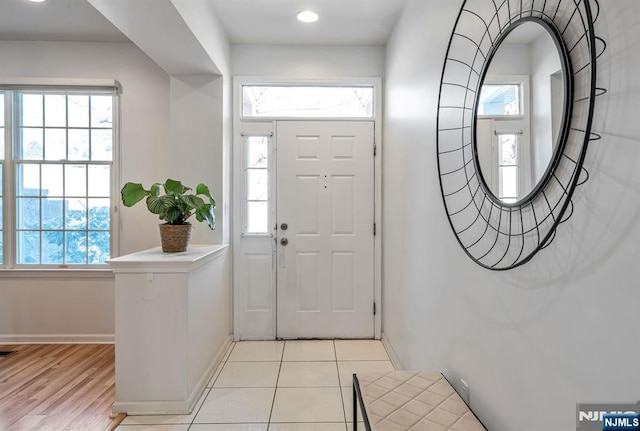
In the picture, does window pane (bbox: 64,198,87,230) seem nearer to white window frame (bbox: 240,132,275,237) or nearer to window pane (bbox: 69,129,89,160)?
window pane (bbox: 69,129,89,160)

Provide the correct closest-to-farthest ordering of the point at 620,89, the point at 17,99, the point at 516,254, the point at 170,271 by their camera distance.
A: the point at 620,89
the point at 516,254
the point at 170,271
the point at 17,99

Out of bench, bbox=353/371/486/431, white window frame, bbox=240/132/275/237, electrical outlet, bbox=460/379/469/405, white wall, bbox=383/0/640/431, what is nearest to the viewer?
white wall, bbox=383/0/640/431

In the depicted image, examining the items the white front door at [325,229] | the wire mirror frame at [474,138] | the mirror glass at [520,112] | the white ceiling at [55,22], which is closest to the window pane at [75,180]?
the white ceiling at [55,22]

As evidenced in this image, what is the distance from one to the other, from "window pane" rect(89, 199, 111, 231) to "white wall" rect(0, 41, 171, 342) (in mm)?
161

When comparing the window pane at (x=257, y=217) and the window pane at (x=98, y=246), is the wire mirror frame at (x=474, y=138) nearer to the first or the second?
the window pane at (x=257, y=217)

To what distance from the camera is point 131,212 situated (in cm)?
321

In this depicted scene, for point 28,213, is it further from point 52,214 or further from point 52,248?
point 52,248

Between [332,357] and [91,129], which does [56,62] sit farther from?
[332,357]

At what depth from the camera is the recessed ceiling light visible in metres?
2.69

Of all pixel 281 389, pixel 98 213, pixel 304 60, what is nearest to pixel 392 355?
pixel 281 389

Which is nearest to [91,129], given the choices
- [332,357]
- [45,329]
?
[45,329]

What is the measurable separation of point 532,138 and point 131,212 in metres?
3.23

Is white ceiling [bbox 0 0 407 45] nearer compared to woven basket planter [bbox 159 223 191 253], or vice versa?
woven basket planter [bbox 159 223 191 253]

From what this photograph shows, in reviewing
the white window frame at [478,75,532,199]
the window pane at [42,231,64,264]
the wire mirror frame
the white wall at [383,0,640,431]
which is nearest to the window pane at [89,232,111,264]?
the window pane at [42,231,64,264]
